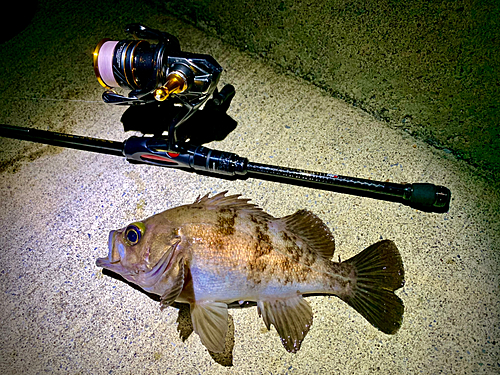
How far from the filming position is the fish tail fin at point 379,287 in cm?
167

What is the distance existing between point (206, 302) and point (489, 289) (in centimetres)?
143

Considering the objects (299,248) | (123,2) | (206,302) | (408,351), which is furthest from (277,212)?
(123,2)

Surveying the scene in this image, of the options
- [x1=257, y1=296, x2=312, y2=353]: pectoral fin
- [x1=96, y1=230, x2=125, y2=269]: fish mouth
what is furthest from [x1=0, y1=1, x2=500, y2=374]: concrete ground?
[x1=96, y1=230, x2=125, y2=269]: fish mouth

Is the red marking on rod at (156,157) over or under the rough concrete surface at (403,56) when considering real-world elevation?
under

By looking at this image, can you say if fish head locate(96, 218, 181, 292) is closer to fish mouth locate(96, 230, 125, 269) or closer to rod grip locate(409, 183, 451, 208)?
fish mouth locate(96, 230, 125, 269)

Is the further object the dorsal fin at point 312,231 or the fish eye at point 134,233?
the dorsal fin at point 312,231

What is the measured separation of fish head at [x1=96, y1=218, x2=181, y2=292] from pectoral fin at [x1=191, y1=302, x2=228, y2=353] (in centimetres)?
25

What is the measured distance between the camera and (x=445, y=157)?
2092 mm

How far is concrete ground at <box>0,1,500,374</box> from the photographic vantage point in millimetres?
1733

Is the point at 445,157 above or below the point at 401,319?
above

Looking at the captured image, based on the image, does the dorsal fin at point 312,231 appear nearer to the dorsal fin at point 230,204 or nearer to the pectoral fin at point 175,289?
the dorsal fin at point 230,204

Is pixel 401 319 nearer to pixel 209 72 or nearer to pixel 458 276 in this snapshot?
pixel 458 276

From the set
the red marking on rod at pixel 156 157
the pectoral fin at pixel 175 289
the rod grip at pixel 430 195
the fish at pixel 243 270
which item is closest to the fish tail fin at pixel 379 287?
the fish at pixel 243 270

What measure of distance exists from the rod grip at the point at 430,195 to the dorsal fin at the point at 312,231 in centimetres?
48
